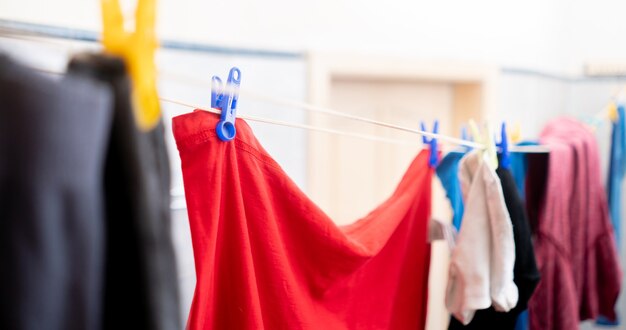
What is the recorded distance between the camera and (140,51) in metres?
0.43

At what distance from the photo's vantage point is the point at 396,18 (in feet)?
5.82

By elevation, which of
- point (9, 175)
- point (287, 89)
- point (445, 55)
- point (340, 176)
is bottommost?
point (340, 176)

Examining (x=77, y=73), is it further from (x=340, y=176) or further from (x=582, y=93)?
(x=582, y=93)

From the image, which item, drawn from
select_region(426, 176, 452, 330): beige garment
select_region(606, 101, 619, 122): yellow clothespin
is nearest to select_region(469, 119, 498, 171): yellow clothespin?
select_region(606, 101, 619, 122): yellow clothespin

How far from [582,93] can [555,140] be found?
4.15 ft

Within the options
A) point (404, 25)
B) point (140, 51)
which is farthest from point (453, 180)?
point (404, 25)

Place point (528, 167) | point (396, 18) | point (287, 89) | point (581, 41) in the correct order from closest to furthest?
point (528, 167) → point (287, 89) → point (396, 18) → point (581, 41)

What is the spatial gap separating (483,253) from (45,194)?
74 cm

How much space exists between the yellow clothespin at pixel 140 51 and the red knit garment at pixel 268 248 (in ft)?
0.71

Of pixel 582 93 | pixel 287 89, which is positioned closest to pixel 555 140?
pixel 287 89

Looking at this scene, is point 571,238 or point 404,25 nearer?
point 571,238

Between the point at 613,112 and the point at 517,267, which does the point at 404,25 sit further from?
the point at 517,267

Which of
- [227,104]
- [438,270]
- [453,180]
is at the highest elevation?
[227,104]

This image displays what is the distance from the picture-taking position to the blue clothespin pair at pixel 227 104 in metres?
0.67
